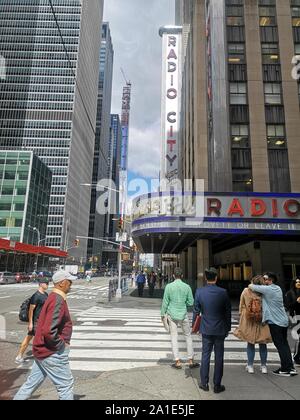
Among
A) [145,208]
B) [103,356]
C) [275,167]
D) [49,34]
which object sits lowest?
[103,356]

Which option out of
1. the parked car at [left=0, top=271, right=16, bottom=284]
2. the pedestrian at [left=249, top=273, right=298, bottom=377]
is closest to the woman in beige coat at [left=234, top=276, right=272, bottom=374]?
the pedestrian at [left=249, top=273, right=298, bottom=377]

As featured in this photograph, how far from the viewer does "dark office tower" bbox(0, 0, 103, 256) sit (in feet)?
396

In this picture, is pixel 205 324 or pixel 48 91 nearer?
pixel 205 324

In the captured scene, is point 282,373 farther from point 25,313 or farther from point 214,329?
point 25,313

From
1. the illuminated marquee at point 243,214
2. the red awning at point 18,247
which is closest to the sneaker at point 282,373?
the illuminated marquee at point 243,214

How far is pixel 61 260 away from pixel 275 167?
79.8 metres

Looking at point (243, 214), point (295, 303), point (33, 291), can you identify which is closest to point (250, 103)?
point (243, 214)

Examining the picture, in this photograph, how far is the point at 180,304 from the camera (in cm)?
683

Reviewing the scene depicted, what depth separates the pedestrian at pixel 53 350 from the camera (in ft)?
12.7

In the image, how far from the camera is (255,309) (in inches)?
251

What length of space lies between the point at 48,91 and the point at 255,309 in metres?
135

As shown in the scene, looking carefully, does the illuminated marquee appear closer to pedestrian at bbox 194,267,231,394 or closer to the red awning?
pedestrian at bbox 194,267,231,394

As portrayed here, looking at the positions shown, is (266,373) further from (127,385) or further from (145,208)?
(145,208)
